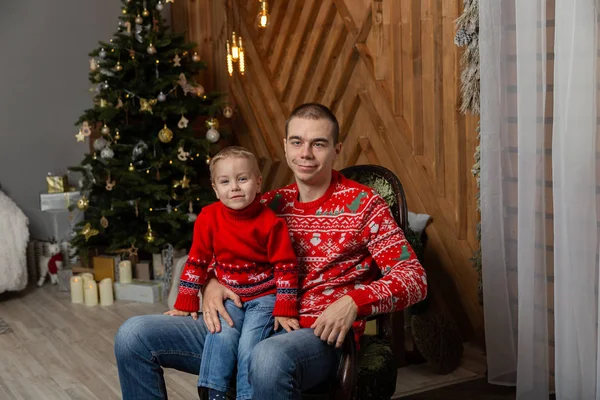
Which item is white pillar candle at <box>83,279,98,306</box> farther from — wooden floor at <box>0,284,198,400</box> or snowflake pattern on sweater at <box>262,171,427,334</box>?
snowflake pattern on sweater at <box>262,171,427,334</box>

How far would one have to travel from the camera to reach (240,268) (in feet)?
7.67

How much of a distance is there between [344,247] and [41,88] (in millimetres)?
3959

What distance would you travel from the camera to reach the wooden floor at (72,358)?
3.35 meters

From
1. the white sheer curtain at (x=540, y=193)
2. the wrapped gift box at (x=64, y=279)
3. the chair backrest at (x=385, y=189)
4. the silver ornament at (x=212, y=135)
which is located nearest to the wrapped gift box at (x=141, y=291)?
the wrapped gift box at (x=64, y=279)

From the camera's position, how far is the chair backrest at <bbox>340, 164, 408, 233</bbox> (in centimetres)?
250

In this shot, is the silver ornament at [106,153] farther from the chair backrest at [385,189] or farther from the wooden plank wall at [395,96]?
the chair backrest at [385,189]

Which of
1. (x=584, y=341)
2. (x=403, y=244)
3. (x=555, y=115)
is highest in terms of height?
(x=555, y=115)

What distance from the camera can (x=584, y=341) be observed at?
2.39 metres

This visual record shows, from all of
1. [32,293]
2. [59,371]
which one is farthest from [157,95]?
[59,371]

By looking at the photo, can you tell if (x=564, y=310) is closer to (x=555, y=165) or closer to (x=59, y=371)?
(x=555, y=165)

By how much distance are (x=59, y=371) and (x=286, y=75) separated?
2360 millimetres

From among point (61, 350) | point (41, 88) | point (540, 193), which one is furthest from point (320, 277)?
point (41, 88)

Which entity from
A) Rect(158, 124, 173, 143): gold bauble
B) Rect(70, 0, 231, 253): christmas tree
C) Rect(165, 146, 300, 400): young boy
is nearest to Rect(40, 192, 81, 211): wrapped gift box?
Rect(70, 0, 231, 253): christmas tree

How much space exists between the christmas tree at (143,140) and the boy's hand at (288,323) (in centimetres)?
262
